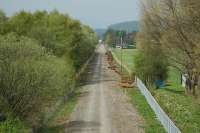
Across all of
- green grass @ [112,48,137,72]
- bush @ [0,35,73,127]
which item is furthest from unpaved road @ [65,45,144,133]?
green grass @ [112,48,137,72]

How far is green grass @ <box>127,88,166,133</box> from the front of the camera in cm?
2839

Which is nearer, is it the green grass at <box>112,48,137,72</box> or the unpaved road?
the unpaved road

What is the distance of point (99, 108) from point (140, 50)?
18.7m

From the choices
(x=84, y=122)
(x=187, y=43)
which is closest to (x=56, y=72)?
(x=84, y=122)

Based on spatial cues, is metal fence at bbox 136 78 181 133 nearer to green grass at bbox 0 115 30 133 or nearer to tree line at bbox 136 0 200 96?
tree line at bbox 136 0 200 96

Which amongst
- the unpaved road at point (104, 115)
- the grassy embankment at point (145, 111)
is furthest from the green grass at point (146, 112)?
the unpaved road at point (104, 115)

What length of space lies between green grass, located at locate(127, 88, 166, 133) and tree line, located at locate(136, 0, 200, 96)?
4.50 meters

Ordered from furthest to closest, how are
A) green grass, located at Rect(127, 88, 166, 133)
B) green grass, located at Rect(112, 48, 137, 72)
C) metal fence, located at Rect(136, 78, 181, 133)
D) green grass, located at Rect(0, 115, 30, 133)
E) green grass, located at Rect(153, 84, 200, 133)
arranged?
green grass, located at Rect(112, 48, 137, 72)
green grass, located at Rect(127, 88, 166, 133)
green grass, located at Rect(153, 84, 200, 133)
metal fence, located at Rect(136, 78, 181, 133)
green grass, located at Rect(0, 115, 30, 133)

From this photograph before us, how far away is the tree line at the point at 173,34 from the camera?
38.2 metres

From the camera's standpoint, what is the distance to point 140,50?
55.2 meters

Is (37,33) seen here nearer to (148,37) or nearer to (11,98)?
(148,37)

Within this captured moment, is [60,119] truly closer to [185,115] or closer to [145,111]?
[145,111]

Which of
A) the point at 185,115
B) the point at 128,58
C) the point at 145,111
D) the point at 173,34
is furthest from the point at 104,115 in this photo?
the point at 128,58

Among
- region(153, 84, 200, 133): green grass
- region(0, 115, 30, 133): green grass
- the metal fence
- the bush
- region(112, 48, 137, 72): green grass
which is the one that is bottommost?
region(112, 48, 137, 72): green grass
